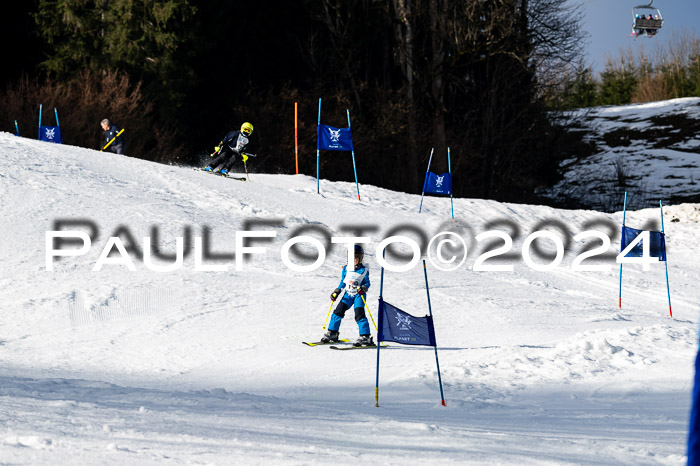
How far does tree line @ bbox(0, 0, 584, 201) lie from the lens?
3114 centimetres

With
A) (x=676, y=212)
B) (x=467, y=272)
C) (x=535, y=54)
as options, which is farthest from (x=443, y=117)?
(x=467, y=272)

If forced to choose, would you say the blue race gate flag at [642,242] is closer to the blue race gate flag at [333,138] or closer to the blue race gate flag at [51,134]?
the blue race gate flag at [333,138]

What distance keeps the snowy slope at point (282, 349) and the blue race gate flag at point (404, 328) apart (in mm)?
615

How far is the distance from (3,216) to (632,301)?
12445mm

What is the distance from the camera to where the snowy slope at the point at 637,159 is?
41.3 metres

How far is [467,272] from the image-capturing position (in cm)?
1712

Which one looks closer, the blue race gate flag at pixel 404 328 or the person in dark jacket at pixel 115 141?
the blue race gate flag at pixel 404 328

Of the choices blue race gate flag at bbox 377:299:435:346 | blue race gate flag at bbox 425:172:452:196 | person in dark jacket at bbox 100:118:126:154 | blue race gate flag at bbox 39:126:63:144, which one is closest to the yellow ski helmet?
person in dark jacket at bbox 100:118:126:154

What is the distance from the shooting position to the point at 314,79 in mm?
36594

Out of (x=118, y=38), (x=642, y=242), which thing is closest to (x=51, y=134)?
(x=118, y=38)

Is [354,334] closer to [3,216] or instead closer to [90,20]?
[3,216]

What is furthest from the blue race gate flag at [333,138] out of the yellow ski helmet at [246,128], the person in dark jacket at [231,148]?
the yellow ski helmet at [246,128]

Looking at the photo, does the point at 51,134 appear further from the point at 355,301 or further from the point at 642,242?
the point at 642,242

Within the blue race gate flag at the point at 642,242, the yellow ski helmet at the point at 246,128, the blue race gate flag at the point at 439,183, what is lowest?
the blue race gate flag at the point at 642,242
